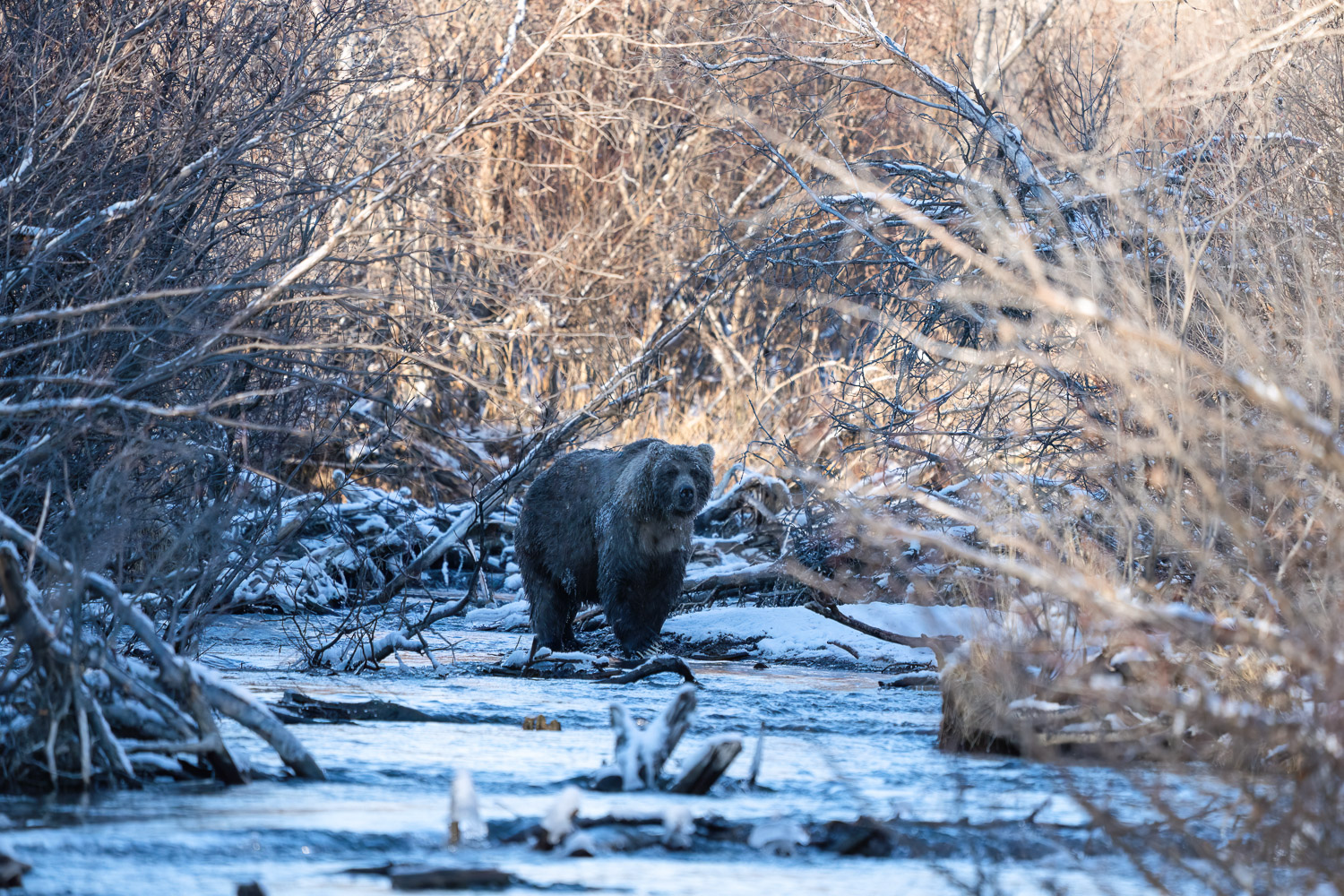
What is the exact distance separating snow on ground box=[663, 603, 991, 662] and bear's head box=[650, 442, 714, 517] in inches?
38.3

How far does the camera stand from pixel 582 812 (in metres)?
4.02

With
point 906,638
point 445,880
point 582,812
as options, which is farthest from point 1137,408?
point 445,880

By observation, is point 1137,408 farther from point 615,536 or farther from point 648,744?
point 615,536

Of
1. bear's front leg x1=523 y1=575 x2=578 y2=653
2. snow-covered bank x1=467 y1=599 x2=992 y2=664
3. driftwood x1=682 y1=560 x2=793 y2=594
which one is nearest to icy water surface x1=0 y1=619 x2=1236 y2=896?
snow-covered bank x1=467 y1=599 x2=992 y2=664

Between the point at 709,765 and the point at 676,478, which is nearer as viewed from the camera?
the point at 709,765

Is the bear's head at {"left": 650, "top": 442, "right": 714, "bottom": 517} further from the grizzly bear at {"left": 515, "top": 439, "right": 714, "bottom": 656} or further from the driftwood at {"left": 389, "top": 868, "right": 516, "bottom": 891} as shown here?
the driftwood at {"left": 389, "top": 868, "right": 516, "bottom": 891}

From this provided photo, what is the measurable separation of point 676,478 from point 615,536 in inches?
20.3

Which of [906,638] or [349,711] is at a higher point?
[906,638]

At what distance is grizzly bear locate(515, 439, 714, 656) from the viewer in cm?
875

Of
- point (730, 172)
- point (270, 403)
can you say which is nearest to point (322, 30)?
point (270, 403)

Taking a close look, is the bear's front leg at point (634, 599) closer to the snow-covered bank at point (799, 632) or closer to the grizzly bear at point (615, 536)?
the grizzly bear at point (615, 536)

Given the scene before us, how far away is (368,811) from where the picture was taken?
13.1 feet

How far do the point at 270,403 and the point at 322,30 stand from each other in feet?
6.46

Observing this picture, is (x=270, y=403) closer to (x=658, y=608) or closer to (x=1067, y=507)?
(x=658, y=608)
